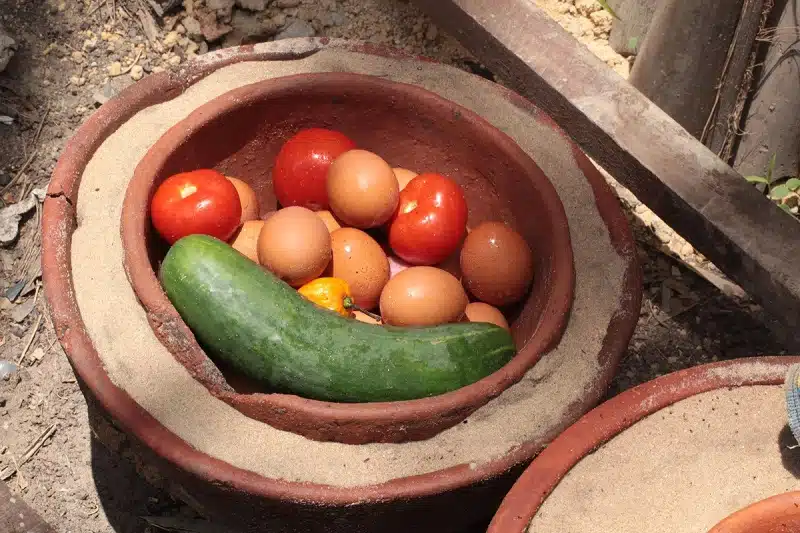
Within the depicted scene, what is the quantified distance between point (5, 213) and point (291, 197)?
3.91ft

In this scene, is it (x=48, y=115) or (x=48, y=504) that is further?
(x=48, y=115)

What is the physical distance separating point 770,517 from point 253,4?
255cm

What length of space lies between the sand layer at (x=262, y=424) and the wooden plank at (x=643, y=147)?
212 mm

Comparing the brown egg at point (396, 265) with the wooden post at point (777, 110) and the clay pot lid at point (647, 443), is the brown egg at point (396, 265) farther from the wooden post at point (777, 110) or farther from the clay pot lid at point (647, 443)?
the wooden post at point (777, 110)

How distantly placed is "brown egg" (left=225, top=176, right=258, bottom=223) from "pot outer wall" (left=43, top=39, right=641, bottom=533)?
14.0 inches

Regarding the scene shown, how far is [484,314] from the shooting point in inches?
85.3

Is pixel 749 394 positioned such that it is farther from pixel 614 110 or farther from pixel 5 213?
pixel 5 213

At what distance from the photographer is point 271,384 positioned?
191cm

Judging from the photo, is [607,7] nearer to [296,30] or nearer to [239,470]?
[296,30]

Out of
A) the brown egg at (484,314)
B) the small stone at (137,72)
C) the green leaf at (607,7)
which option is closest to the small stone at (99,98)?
the small stone at (137,72)

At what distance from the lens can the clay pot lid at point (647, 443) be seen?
154cm

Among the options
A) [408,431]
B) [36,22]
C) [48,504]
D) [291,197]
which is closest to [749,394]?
[408,431]

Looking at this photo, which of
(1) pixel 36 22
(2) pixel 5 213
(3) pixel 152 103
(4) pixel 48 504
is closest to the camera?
(3) pixel 152 103

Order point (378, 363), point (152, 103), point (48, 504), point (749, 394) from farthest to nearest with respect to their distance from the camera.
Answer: point (48, 504), point (152, 103), point (378, 363), point (749, 394)
